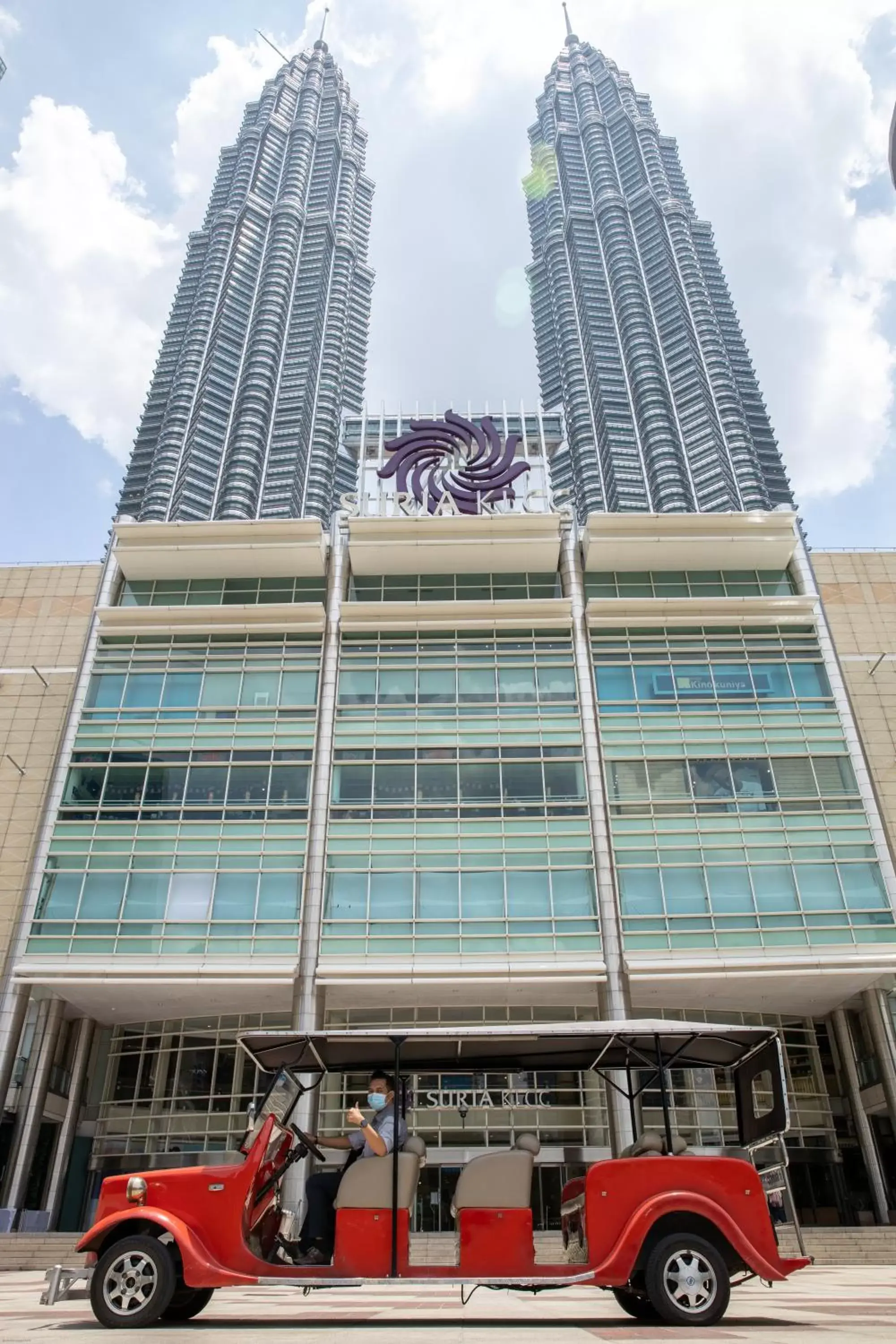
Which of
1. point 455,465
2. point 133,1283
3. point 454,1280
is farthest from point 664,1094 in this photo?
point 455,465

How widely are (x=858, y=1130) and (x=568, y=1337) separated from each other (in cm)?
2773

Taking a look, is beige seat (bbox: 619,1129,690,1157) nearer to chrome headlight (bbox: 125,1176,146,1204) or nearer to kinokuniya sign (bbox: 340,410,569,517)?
chrome headlight (bbox: 125,1176,146,1204)

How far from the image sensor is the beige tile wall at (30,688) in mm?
28281

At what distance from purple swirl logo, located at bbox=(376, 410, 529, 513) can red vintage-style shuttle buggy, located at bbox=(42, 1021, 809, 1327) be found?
28.5 meters

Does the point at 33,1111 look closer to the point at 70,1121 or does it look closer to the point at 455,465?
the point at 70,1121

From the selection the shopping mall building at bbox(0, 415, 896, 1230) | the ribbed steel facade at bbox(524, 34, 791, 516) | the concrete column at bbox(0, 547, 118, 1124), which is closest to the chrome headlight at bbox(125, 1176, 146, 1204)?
the shopping mall building at bbox(0, 415, 896, 1230)

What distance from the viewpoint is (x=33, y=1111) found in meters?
25.5

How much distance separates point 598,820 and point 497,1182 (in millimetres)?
20986

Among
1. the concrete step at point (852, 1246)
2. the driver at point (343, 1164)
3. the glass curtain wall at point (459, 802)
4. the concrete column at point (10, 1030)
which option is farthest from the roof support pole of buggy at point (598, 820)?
the concrete column at point (10, 1030)

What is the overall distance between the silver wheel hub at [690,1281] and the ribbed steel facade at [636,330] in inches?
3661

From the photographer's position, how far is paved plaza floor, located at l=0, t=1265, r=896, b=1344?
19.1ft

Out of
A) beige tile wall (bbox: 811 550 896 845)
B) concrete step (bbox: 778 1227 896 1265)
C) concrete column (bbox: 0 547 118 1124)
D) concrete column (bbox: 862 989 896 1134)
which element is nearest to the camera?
concrete step (bbox: 778 1227 896 1265)

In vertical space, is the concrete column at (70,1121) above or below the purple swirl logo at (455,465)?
below

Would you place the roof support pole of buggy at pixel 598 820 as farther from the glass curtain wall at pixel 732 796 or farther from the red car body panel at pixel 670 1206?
the red car body panel at pixel 670 1206
